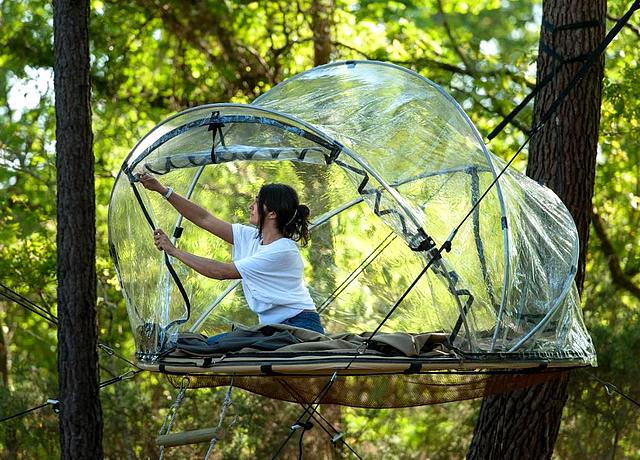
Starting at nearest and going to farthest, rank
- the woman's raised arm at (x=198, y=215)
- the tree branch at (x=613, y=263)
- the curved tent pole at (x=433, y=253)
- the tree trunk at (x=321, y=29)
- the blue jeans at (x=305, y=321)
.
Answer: the curved tent pole at (x=433, y=253), the blue jeans at (x=305, y=321), the woman's raised arm at (x=198, y=215), the tree branch at (x=613, y=263), the tree trunk at (x=321, y=29)

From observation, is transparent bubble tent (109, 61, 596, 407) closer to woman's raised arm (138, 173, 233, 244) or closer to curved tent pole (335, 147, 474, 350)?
curved tent pole (335, 147, 474, 350)

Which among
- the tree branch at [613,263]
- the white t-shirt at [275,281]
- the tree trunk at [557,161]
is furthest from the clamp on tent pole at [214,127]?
the tree branch at [613,263]

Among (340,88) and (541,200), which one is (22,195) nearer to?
(340,88)

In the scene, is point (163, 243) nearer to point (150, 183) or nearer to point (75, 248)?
point (150, 183)

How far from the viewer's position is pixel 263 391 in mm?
4613

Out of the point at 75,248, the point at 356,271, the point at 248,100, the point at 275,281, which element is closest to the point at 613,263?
the point at 248,100

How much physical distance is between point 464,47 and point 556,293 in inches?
228

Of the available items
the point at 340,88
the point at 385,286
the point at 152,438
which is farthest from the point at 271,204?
the point at 152,438

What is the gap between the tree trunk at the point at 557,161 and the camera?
5789 mm

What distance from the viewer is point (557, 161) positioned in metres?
5.85

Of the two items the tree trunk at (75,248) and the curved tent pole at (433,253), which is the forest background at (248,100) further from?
the curved tent pole at (433,253)

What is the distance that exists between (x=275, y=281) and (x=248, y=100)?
5.50 metres

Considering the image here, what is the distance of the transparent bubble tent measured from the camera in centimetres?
422

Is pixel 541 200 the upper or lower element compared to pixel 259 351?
upper
